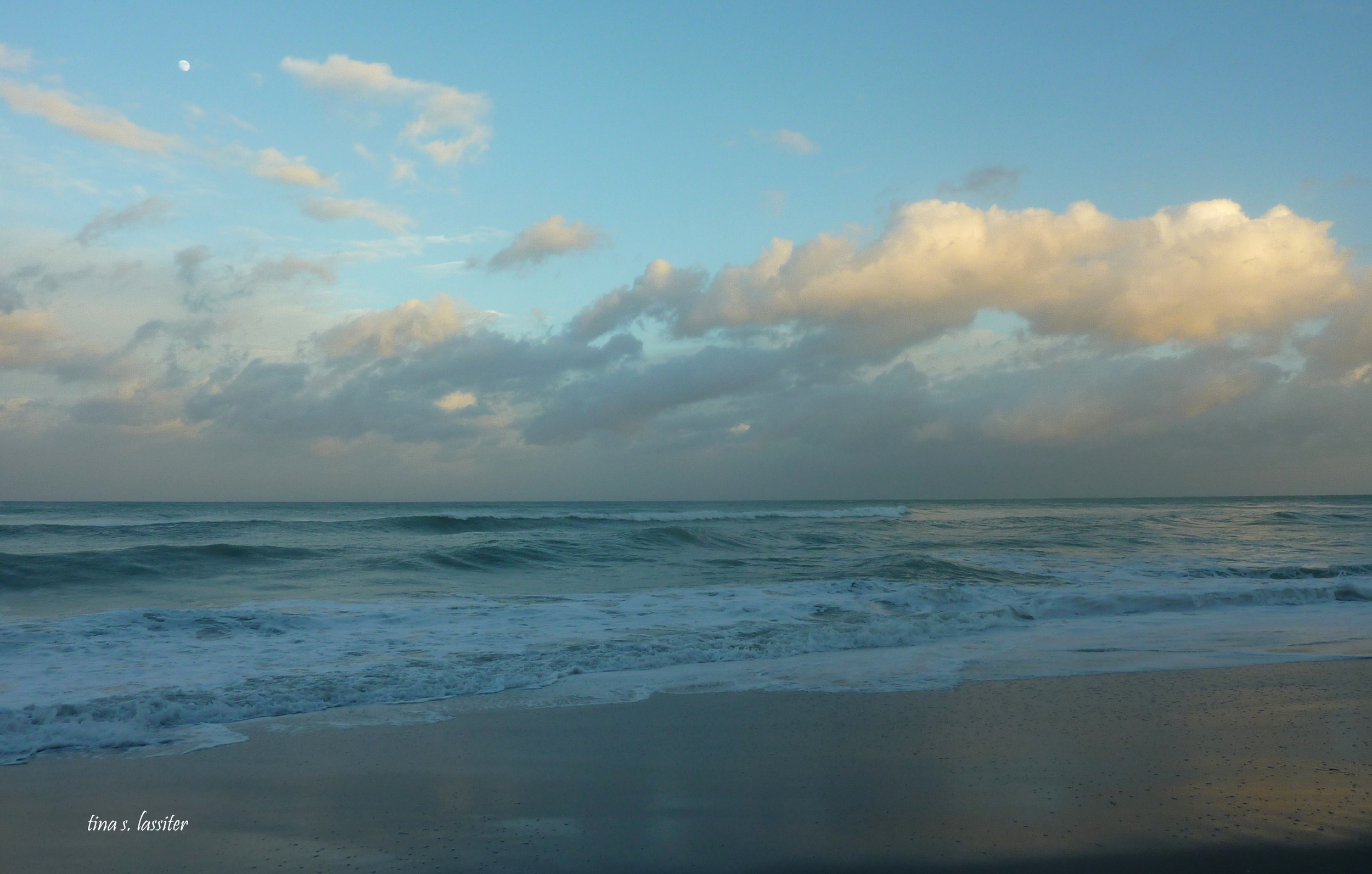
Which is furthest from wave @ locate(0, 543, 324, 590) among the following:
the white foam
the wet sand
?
the white foam

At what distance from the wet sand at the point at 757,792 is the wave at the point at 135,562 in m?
12.8

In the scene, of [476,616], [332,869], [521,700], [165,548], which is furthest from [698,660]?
[165,548]

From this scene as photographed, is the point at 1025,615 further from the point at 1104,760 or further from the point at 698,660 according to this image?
the point at 1104,760

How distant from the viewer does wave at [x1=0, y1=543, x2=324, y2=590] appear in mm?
15688

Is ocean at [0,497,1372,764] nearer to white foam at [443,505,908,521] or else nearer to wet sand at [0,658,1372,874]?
wet sand at [0,658,1372,874]

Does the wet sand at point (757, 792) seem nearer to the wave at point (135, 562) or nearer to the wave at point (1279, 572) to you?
the wave at point (1279, 572)

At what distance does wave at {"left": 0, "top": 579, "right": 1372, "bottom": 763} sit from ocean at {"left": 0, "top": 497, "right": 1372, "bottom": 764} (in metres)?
0.05

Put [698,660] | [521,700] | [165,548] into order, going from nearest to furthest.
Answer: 1. [521,700]
2. [698,660]
3. [165,548]

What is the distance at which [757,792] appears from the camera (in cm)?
496

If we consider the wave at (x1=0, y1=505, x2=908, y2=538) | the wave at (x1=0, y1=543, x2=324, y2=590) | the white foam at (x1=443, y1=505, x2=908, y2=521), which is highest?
the wave at (x1=0, y1=543, x2=324, y2=590)

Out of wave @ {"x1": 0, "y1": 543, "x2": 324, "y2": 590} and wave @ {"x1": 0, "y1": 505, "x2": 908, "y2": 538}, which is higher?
wave @ {"x1": 0, "y1": 543, "x2": 324, "y2": 590}

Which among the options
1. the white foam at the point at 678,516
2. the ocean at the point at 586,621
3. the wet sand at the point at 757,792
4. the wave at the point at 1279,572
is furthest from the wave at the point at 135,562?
the wave at the point at 1279,572

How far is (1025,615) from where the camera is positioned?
1230cm

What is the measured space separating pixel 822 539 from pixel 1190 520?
81.8ft
